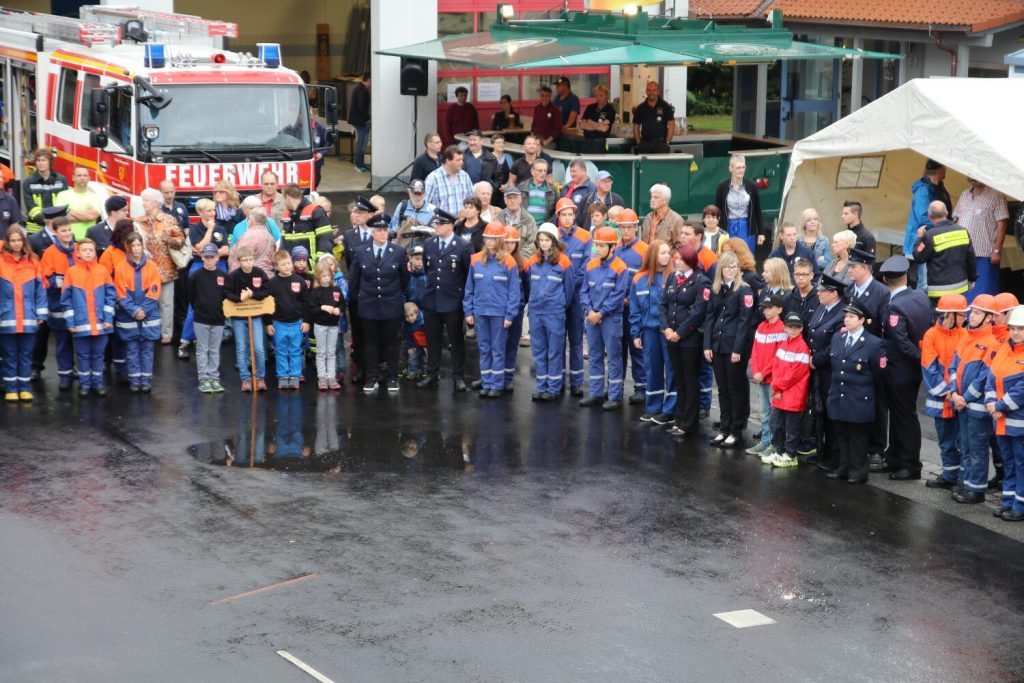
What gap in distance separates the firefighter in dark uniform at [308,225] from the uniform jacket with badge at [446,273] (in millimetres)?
1571

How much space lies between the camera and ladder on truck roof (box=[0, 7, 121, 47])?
61.4 ft

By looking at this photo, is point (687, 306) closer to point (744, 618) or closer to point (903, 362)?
point (903, 362)

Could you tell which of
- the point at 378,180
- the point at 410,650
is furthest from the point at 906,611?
the point at 378,180

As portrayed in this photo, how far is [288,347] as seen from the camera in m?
14.2

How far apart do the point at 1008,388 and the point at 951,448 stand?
3.16 feet

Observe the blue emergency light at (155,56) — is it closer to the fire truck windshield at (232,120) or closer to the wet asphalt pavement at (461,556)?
the fire truck windshield at (232,120)

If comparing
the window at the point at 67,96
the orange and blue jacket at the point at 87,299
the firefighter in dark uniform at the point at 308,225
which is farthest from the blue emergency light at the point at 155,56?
the orange and blue jacket at the point at 87,299

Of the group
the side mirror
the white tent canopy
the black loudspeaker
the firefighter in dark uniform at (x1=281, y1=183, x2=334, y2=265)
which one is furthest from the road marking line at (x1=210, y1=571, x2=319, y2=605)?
the black loudspeaker

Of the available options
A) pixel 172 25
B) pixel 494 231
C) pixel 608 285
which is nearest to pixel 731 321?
pixel 608 285

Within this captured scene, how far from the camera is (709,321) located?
12.7 meters

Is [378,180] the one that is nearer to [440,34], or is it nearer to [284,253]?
[440,34]

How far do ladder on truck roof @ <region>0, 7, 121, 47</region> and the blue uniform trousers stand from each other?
873cm

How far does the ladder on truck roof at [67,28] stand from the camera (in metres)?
18.7

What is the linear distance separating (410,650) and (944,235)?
8238 millimetres
